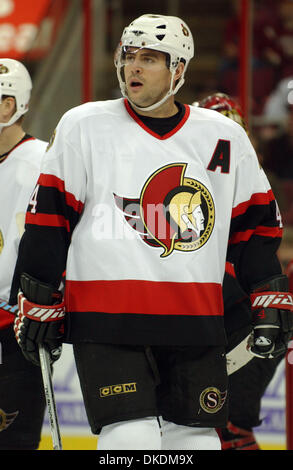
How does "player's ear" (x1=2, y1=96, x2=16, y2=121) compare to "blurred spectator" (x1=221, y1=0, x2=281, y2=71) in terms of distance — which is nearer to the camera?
"player's ear" (x1=2, y1=96, x2=16, y2=121)

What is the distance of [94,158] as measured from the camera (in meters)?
2.41

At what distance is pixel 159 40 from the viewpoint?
2.48 metres

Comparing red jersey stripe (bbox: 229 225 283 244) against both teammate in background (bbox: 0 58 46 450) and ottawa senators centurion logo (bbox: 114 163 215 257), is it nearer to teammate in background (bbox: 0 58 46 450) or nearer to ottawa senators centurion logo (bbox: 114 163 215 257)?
ottawa senators centurion logo (bbox: 114 163 215 257)

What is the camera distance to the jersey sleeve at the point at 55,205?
2412 millimetres

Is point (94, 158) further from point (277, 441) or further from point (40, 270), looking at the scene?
point (277, 441)

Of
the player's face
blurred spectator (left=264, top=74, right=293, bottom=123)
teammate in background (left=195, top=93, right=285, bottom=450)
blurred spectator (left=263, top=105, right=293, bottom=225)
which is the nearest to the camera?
the player's face

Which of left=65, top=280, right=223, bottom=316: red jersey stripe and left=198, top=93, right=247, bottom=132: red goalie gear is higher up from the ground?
left=198, top=93, right=247, bottom=132: red goalie gear

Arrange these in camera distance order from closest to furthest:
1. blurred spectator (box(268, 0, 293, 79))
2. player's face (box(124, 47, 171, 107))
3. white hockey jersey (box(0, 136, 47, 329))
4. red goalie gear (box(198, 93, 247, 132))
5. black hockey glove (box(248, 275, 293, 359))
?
player's face (box(124, 47, 171, 107))
black hockey glove (box(248, 275, 293, 359))
white hockey jersey (box(0, 136, 47, 329))
red goalie gear (box(198, 93, 247, 132))
blurred spectator (box(268, 0, 293, 79))

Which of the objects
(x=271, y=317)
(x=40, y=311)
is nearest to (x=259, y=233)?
(x=271, y=317)

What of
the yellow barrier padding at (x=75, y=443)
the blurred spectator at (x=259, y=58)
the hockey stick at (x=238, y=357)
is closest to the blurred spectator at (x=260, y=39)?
the blurred spectator at (x=259, y=58)

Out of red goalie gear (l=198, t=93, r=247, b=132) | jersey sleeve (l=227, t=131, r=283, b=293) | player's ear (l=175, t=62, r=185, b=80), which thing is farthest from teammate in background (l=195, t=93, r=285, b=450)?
player's ear (l=175, t=62, r=185, b=80)

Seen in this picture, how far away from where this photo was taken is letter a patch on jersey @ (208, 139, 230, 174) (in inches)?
98.5

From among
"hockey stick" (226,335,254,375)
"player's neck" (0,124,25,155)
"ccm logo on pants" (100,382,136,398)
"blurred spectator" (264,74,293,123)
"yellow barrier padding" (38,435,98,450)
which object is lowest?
"yellow barrier padding" (38,435,98,450)

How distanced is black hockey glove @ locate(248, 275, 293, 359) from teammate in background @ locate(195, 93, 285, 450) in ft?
1.04
